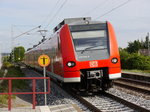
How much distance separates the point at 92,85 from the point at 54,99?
5.55ft

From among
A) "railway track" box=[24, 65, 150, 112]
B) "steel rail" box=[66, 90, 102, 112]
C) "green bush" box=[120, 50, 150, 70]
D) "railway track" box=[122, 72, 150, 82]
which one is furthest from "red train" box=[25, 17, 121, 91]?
"green bush" box=[120, 50, 150, 70]

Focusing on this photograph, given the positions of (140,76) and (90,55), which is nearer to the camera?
(90,55)

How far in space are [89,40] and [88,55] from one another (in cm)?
68

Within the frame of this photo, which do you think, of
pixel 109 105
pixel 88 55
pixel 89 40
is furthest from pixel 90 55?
pixel 109 105

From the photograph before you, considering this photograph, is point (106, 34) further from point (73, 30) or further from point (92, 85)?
point (92, 85)

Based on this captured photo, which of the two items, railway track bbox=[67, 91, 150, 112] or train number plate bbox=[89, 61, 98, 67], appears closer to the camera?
railway track bbox=[67, 91, 150, 112]

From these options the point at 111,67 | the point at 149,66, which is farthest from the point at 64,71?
the point at 149,66

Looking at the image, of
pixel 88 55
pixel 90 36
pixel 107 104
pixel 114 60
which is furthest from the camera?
pixel 90 36

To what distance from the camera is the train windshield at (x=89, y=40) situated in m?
11.2

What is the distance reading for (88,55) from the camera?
11039mm

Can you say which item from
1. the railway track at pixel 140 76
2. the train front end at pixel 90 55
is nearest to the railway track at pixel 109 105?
the train front end at pixel 90 55

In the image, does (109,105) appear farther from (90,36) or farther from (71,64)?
(90,36)

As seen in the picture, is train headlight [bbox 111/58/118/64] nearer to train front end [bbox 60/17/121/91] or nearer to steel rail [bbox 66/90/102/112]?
train front end [bbox 60/17/121/91]

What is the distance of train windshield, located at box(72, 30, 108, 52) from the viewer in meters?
11.2
